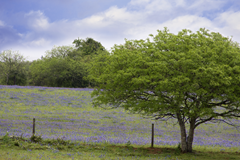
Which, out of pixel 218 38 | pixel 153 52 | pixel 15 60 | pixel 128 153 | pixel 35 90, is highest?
pixel 15 60

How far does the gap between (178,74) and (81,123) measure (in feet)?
56.0

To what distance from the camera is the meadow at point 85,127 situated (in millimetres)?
15375

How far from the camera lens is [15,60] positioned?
64750 millimetres

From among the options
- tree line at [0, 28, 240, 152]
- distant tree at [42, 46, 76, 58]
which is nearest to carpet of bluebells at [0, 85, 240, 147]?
tree line at [0, 28, 240, 152]

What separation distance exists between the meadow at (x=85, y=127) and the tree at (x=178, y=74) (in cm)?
323

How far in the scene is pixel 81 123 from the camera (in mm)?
26203

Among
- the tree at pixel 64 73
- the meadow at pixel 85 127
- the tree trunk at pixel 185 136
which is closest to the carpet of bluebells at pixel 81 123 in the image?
the meadow at pixel 85 127

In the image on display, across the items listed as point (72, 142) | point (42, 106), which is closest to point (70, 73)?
point (42, 106)

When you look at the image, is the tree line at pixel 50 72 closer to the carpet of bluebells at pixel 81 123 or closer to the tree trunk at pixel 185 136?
the carpet of bluebells at pixel 81 123

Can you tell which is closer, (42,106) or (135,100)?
(135,100)

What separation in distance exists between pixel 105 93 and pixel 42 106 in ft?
80.9

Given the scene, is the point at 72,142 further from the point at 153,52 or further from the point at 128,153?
the point at 153,52

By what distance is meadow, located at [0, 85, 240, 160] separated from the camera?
15375 millimetres

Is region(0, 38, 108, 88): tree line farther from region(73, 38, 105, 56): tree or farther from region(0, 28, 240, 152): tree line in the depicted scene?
region(0, 28, 240, 152): tree line
